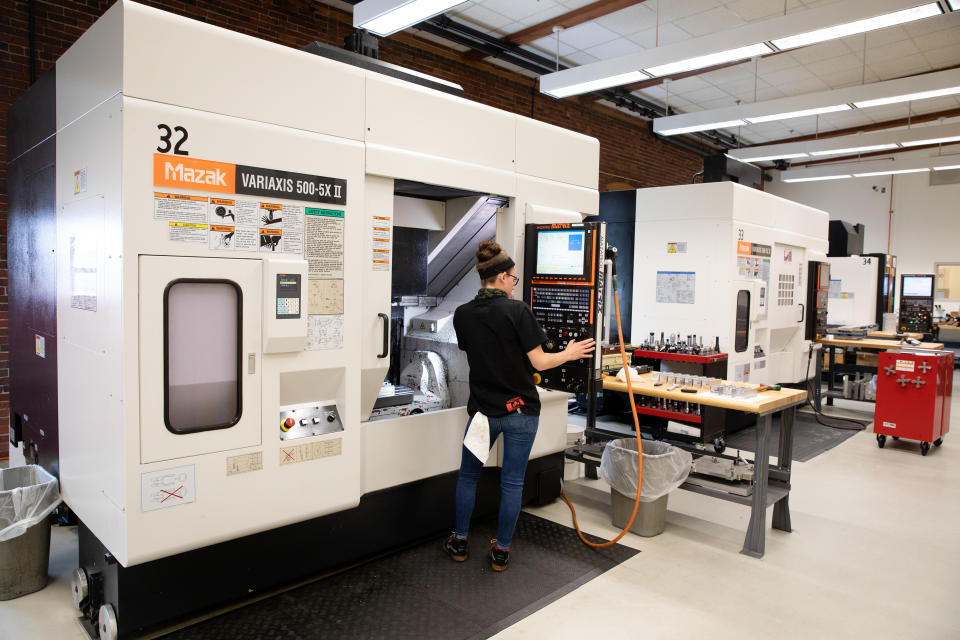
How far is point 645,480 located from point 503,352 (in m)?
1.16

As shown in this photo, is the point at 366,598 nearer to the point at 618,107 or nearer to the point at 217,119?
the point at 217,119

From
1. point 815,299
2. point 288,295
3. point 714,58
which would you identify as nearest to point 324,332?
point 288,295

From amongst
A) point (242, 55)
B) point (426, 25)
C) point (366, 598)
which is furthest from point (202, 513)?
point (426, 25)

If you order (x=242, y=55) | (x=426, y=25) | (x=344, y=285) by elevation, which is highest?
(x=426, y=25)

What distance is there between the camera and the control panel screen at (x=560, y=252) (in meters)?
3.17

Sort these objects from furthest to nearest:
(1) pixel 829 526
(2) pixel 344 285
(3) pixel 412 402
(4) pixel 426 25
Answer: (4) pixel 426 25 < (1) pixel 829 526 < (3) pixel 412 402 < (2) pixel 344 285

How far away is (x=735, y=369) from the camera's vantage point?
559cm

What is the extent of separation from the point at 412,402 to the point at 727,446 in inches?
122

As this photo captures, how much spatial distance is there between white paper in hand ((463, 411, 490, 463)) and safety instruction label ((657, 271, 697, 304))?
3.28 metres

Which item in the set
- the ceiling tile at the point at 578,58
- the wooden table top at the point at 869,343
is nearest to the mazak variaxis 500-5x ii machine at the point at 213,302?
the ceiling tile at the point at 578,58

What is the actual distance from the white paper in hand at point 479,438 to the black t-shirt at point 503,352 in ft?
0.17

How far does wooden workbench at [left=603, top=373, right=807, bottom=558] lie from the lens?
324cm

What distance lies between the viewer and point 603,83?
5.99 metres

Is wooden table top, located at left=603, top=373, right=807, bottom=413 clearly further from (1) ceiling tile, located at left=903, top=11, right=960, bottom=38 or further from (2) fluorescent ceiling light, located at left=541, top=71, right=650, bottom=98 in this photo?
(1) ceiling tile, located at left=903, top=11, right=960, bottom=38
